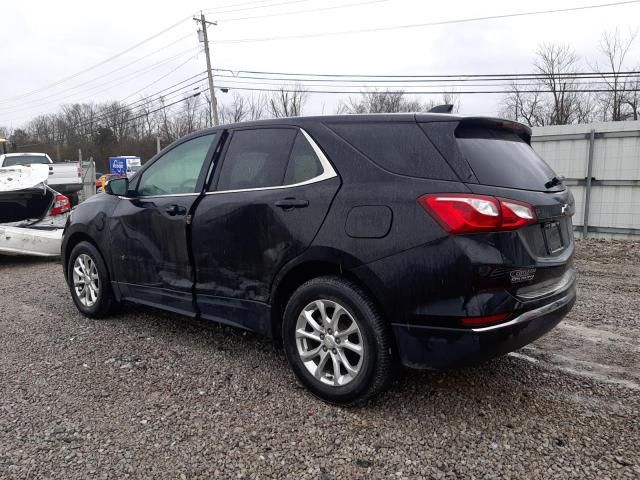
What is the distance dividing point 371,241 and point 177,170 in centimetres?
199

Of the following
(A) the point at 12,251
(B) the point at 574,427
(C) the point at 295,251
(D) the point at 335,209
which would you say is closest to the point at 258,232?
(C) the point at 295,251

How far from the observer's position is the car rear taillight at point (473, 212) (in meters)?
2.48

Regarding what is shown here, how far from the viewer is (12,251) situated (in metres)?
7.32

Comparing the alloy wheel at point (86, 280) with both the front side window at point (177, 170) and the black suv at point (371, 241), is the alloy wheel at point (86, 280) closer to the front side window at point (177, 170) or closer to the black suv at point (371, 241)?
the front side window at point (177, 170)

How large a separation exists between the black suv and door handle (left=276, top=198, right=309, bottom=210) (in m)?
0.01

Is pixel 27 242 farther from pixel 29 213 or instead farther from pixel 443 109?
pixel 443 109

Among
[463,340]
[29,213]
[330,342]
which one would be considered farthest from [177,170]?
[29,213]

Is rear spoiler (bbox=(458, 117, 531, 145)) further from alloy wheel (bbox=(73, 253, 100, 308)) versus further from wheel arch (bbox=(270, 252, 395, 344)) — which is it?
alloy wheel (bbox=(73, 253, 100, 308))

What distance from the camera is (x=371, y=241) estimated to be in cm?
271

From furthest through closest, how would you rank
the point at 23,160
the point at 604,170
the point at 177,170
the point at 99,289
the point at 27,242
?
1. the point at 23,160
2. the point at 604,170
3. the point at 27,242
4. the point at 99,289
5. the point at 177,170

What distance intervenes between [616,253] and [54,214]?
9.01 m

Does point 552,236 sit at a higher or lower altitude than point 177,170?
lower

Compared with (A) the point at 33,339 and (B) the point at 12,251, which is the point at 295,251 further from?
(B) the point at 12,251

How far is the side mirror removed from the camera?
433 centimetres
